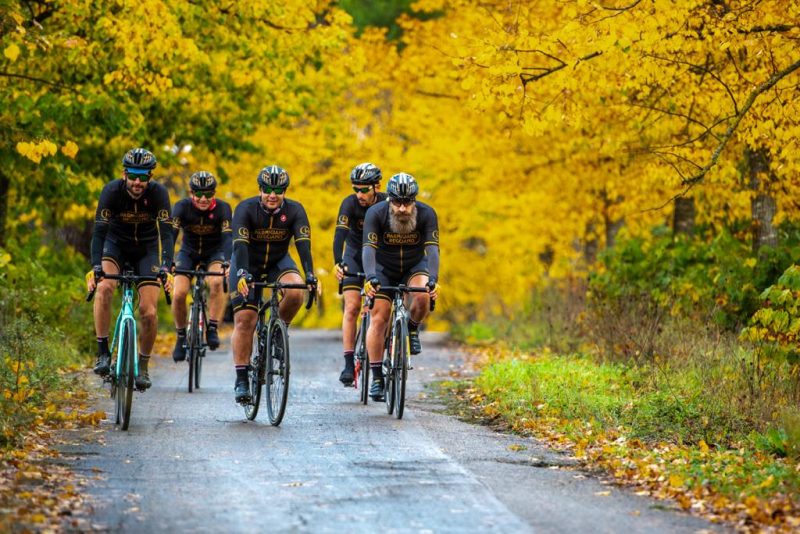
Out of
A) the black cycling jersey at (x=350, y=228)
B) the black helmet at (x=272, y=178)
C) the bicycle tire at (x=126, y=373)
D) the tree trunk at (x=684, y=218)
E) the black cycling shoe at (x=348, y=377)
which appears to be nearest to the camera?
the bicycle tire at (x=126, y=373)

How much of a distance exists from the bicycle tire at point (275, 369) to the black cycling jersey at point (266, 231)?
68 cm

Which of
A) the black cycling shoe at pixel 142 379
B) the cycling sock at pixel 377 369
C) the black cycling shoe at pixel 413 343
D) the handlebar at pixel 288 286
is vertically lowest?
the black cycling shoe at pixel 142 379

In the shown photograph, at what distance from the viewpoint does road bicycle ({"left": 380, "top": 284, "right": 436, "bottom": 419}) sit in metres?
12.5

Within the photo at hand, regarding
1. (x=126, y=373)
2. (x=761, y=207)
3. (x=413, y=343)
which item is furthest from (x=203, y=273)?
(x=761, y=207)

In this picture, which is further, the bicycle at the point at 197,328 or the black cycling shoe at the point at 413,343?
the bicycle at the point at 197,328

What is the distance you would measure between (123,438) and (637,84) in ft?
22.5

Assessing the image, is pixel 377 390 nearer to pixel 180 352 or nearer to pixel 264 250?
pixel 264 250

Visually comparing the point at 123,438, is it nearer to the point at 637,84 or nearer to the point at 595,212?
the point at 637,84

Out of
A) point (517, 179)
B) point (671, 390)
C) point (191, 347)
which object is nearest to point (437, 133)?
point (517, 179)

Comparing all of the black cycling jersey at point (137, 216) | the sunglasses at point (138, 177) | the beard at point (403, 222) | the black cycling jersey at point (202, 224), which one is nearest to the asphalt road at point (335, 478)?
the black cycling jersey at point (137, 216)

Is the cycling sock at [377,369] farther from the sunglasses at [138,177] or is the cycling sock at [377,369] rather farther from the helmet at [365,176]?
the sunglasses at [138,177]

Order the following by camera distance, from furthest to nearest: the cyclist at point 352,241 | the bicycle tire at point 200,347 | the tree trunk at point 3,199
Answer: the tree trunk at point 3,199 < the bicycle tire at point 200,347 < the cyclist at point 352,241

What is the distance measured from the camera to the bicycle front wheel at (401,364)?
12438 millimetres

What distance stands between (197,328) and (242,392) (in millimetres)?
3649
